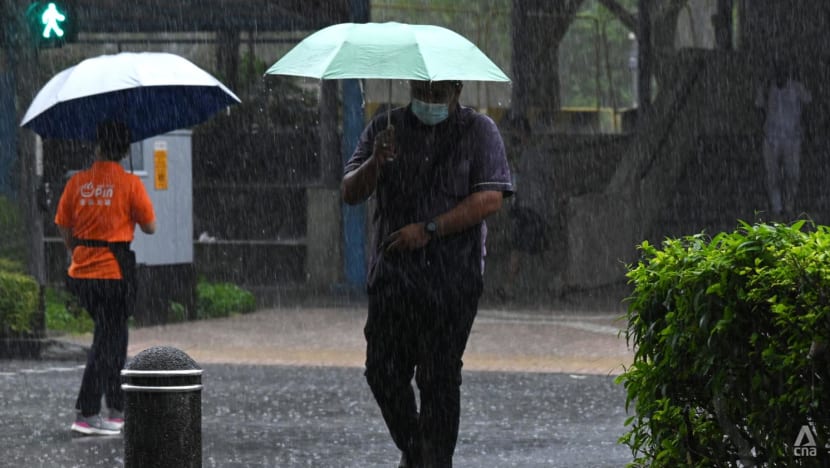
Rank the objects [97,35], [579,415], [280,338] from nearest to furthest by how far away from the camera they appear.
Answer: [579,415] → [280,338] → [97,35]

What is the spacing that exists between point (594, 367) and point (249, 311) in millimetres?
5869

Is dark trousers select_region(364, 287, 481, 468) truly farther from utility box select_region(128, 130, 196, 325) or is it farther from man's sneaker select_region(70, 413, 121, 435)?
utility box select_region(128, 130, 196, 325)

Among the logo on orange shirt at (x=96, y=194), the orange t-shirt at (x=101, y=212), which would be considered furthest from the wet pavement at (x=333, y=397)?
the logo on orange shirt at (x=96, y=194)

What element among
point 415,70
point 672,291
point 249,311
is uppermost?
point 415,70

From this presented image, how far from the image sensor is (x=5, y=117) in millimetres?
20188

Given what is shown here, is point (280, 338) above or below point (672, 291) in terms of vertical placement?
below

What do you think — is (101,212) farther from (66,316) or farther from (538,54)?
(538,54)

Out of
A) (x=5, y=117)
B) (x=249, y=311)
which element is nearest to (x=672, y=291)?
(x=249, y=311)

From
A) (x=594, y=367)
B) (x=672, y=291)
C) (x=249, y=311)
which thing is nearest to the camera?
(x=672, y=291)

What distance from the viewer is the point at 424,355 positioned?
661cm

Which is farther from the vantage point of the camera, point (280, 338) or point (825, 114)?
point (825, 114)

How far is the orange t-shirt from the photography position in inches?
367

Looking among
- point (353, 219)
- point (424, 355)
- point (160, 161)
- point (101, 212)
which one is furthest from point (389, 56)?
point (353, 219)

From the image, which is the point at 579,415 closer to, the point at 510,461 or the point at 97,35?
the point at 510,461
